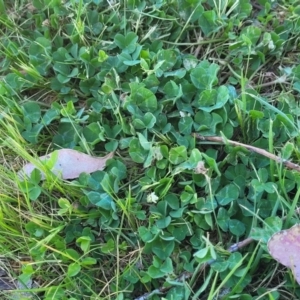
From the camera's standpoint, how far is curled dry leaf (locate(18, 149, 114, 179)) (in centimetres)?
161

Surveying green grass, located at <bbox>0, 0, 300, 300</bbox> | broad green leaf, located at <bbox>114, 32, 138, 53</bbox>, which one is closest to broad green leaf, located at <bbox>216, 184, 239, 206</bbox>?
green grass, located at <bbox>0, 0, 300, 300</bbox>

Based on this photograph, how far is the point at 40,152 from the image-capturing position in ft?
5.58

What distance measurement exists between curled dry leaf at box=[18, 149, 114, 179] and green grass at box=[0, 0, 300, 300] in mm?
27

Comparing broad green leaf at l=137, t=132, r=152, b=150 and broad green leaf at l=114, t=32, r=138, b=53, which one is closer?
broad green leaf at l=137, t=132, r=152, b=150

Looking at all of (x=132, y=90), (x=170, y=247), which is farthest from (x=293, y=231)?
(x=132, y=90)

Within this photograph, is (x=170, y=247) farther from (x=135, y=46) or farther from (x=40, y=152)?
(x=135, y=46)

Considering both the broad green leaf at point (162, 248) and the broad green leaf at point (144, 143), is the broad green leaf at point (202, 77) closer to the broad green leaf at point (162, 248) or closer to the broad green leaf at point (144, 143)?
the broad green leaf at point (144, 143)

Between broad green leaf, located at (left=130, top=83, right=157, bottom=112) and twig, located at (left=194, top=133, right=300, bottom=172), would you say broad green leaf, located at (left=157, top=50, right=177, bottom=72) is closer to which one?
broad green leaf, located at (left=130, top=83, right=157, bottom=112)

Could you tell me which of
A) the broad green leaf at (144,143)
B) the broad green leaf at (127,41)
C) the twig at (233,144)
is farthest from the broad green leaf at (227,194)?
the broad green leaf at (127,41)

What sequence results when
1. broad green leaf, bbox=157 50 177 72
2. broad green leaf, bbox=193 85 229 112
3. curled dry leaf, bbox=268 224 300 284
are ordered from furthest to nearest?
broad green leaf, bbox=157 50 177 72 → broad green leaf, bbox=193 85 229 112 → curled dry leaf, bbox=268 224 300 284

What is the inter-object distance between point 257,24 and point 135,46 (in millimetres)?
455

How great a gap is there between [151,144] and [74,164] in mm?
253

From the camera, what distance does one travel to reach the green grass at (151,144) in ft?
4.84

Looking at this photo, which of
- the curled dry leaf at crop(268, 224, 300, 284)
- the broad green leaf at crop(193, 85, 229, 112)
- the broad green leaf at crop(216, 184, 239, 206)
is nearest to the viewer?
the curled dry leaf at crop(268, 224, 300, 284)
